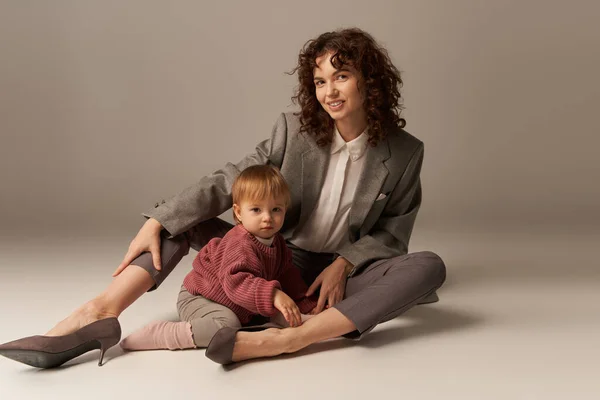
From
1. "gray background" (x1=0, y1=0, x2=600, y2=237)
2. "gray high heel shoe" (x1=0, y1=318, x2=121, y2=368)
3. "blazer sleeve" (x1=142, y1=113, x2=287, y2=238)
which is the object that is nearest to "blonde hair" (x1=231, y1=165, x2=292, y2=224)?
"blazer sleeve" (x1=142, y1=113, x2=287, y2=238)

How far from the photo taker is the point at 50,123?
5.59 metres

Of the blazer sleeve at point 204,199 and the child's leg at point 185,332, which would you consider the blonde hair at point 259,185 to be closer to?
the blazer sleeve at point 204,199

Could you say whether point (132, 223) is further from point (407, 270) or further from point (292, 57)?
point (407, 270)

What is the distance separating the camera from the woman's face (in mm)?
3404

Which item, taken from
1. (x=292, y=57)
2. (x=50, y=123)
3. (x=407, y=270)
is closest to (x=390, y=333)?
(x=407, y=270)

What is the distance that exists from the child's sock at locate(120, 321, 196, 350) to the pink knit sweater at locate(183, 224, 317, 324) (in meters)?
0.16

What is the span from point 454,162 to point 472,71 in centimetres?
53

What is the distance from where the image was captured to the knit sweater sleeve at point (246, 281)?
3002mm

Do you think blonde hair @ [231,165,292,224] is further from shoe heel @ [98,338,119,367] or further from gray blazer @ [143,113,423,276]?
shoe heel @ [98,338,119,367]

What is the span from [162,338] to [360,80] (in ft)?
3.79

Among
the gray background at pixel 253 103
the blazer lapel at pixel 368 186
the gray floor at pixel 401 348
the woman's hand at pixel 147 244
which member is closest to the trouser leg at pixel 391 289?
the gray floor at pixel 401 348

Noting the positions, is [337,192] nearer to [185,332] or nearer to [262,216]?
[262,216]

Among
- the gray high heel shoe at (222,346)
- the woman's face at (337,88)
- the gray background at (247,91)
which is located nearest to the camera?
the gray high heel shoe at (222,346)

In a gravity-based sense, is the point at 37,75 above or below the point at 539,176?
above
